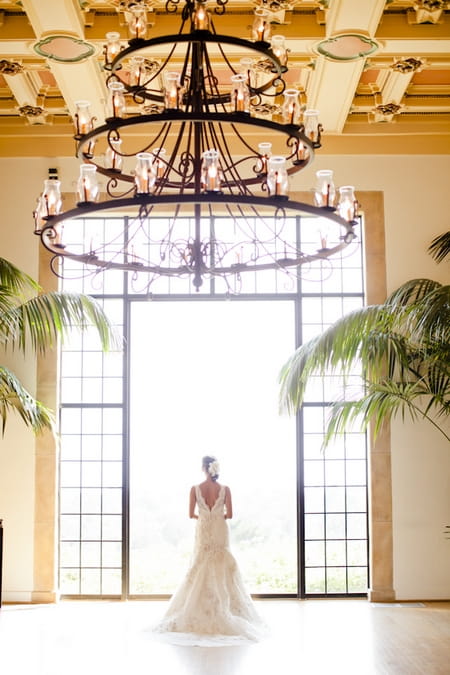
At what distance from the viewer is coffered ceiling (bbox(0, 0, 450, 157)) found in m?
6.63

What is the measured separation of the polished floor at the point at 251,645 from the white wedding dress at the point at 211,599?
0.59ft

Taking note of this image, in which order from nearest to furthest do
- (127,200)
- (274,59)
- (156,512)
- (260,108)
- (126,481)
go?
(127,200)
(274,59)
(260,108)
(126,481)
(156,512)

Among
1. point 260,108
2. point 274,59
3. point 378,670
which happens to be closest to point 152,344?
point 260,108

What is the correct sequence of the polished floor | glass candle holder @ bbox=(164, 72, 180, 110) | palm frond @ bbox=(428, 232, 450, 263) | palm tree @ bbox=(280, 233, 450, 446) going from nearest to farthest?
glass candle holder @ bbox=(164, 72, 180, 110) → the polished floor → palm tree @ bbox=(280, 233, 450, 446) → palm frond @ bbox=(428, 232, 450, 263)

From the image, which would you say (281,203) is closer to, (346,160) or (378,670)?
(378,670)

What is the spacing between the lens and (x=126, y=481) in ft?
28.8

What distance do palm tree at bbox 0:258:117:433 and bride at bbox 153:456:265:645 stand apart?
1.58 metres

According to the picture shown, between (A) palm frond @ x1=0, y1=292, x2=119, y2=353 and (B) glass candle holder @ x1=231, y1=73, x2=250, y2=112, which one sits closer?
(B) glass candle holder @ x1=231, y1=73, x2=250, y2=112

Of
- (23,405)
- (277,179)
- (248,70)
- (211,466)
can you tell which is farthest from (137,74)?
Result: (211,466)

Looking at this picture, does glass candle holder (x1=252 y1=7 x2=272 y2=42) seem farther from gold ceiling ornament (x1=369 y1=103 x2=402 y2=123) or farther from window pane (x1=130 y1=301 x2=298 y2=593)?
window pane (x1=130 y1=301 x2=298 y2=593)

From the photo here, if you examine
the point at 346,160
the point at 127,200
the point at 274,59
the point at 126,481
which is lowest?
the point at 126,481

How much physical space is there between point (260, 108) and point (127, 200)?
499cm

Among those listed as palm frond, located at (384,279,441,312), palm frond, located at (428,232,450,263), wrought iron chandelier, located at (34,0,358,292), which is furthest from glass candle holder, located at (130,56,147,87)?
palm frond, located at (428,232,450,263)

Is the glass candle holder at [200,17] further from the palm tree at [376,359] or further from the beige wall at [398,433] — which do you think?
the beige wall at [398,433]
